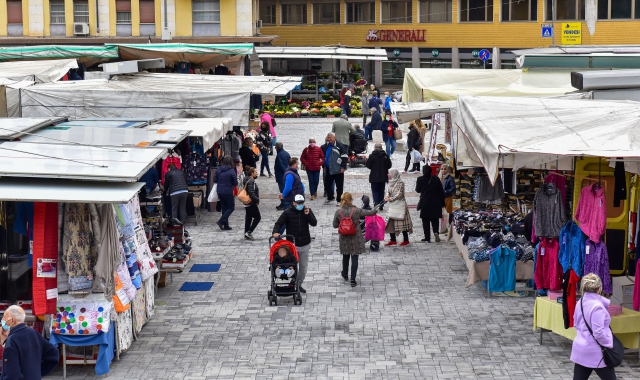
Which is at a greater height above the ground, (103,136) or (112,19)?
(112,19)

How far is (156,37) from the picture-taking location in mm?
50625

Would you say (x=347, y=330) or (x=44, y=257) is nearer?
(x=44, y=257)

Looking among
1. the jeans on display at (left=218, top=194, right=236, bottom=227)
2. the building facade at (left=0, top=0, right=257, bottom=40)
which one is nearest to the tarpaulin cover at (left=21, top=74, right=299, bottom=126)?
the jeans on display at (left=218, top=194, right=236, bottom=227)

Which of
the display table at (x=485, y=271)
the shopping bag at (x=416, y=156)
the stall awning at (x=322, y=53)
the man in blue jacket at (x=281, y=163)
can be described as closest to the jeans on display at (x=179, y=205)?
the man in blue jacket at (x=281, y=163)

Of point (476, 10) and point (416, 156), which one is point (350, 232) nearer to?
point (416, 156)

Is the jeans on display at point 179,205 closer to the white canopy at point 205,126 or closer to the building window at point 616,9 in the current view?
the white canopy at point 205,126

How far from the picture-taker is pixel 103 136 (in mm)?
14672

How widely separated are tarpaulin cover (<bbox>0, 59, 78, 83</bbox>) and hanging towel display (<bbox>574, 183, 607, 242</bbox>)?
1446 cm

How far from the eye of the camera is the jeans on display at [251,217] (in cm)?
1992

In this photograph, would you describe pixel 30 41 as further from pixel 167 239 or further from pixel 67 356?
pixel 67 356

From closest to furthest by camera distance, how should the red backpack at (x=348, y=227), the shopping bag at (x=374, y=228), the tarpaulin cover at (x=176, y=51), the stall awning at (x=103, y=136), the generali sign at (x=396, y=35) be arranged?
the stall awning at (x=103, y=136) < the red backpack at (x=348, y=227) < the shopping bag at (x=374, y=228) < the tarpaulin cover at (x=176, y=51) < the generali sign at (x=396, y=35)

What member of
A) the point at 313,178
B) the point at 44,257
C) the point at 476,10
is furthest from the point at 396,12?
the point at 44,257

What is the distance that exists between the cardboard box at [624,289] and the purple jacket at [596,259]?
591 millimetres

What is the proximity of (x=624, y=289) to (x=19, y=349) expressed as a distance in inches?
297
